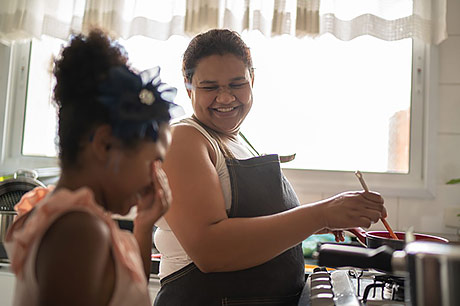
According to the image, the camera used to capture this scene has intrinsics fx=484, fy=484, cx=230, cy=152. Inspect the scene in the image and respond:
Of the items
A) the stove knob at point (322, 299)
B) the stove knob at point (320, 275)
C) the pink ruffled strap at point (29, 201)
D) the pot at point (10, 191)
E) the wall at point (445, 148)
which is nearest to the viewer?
the pink ruffled strap at point (29, 201)

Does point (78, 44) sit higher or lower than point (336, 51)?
lower

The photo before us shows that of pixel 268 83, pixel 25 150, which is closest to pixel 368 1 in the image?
pixel 268 83

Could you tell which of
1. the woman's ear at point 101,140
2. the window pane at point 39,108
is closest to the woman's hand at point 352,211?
the woman's ear at point 101,140

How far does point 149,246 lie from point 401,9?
1.58 meters

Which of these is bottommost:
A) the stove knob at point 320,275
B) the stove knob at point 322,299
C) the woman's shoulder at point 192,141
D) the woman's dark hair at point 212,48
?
the stove knob at point 322,299

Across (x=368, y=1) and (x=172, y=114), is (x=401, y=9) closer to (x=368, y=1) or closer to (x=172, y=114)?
(x=368, y=1)

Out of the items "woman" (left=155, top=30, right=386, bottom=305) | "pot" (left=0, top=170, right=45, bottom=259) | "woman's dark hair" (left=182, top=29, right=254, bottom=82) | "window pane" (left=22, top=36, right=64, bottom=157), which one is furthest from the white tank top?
Answer: "window pane" (left=22, top=36, right=64, bottom=157)

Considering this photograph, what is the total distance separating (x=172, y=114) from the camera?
675 mm

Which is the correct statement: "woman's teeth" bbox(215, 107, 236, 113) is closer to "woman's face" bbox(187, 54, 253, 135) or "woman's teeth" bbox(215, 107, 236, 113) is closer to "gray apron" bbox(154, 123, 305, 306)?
"woman's face" bbox(187, 54, 253, 135)

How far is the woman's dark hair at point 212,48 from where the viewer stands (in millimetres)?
1071

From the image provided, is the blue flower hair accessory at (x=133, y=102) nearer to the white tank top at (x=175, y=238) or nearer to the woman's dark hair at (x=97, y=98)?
the woman's dark hair at (x=97, y=98)

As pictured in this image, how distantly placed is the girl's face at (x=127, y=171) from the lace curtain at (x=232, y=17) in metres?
1.29

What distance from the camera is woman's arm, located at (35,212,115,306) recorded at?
1.65ft

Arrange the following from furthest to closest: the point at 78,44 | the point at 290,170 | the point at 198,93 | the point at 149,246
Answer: the point at 290,170 → the point at 198,93 → the point at 149,246 → the point at 78,44
